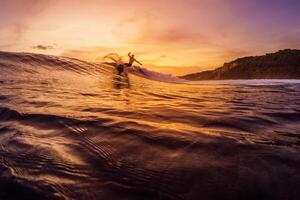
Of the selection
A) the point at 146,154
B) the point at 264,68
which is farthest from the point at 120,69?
the point at 264,68

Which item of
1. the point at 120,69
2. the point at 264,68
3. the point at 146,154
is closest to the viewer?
the point at 146,154

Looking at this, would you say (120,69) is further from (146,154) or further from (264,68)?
(264,68)

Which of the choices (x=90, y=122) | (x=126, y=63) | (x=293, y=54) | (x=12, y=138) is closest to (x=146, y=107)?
(x=90, y=122)

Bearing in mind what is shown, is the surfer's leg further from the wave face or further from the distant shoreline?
the distant shoreline

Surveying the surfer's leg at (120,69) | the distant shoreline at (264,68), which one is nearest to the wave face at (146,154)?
the surfer's leg at (120,69)

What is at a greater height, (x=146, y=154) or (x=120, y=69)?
(x=120, y=69)

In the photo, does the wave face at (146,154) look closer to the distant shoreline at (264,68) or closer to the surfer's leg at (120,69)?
the surfer's leg at (120,69)

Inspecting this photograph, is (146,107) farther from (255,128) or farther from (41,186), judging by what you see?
(41,186)

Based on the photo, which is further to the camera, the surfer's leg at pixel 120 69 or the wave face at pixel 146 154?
the surfer's leg at pixel 120 69

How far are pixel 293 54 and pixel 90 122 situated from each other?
57271 mm

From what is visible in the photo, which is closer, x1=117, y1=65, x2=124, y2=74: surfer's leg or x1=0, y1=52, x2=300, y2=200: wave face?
x1=0, y1=52, x2=300, y2=200: wave face

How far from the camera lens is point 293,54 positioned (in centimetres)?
5241

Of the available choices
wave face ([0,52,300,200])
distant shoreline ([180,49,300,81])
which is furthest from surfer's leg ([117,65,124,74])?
distant shoreline ([180,49,300,81])

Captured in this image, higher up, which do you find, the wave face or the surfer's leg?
the surfer's leg
